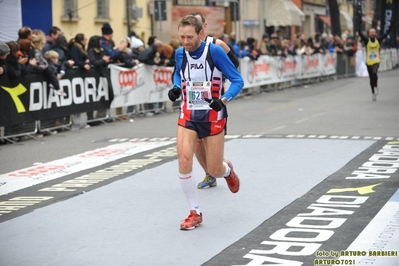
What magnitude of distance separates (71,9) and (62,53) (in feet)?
46.2

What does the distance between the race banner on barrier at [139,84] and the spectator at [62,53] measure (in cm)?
147

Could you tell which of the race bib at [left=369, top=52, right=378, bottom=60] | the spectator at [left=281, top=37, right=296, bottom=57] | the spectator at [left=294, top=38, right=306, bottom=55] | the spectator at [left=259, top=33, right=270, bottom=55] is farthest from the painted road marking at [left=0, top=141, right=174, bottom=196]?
the spectator at [left=294, top=38, right=306, bottom=55]

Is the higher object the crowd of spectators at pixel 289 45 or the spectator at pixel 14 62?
the spectator at pixel 14 62

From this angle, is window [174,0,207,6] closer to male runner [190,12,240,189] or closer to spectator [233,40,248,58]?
spectator [233,40,248,58]

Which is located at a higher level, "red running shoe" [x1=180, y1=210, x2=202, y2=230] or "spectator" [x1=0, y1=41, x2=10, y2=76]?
"spectator" [x1=0, y1=41, x2=10, y2=76]

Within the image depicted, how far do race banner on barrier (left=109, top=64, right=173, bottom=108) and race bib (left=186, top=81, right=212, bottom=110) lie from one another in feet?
36.3

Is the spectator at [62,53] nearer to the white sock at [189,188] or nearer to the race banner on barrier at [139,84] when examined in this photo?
the race banner on barrier at [139,84]

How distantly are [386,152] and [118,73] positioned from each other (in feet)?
25.8

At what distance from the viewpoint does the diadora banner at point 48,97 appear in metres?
15.9

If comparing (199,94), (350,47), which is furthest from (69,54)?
(350,47)

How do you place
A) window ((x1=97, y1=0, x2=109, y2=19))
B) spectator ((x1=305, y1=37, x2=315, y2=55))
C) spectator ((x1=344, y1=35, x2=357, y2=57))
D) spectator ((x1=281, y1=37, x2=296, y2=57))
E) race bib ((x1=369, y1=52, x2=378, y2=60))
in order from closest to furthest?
race bib ((x1=369, y1=52, x2=378, y2=60)), spectator ((x1=281, y1=37, x2=296, y2=57)), window ((x1=97, y1=0, x2=109, y2=19)), spectator ((x1=305, y1=37, x2=315, y2=55)), spectator ((x1=344, y1=35, x2=357, y2=57))

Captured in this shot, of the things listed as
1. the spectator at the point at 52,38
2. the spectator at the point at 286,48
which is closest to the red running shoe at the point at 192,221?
the spectator at the point at 52,38

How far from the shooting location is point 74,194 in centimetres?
1060

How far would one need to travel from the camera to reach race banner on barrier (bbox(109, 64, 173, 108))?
19922 millimetres
